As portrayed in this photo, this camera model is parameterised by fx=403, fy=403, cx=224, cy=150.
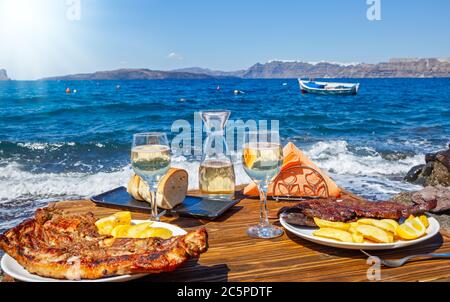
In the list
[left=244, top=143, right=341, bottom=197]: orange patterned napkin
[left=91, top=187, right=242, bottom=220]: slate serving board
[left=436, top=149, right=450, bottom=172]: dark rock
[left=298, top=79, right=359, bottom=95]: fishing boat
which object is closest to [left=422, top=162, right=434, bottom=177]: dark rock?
[left=436, top=149, right=450, bottom=172]: dark rock

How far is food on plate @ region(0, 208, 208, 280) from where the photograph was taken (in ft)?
3.34

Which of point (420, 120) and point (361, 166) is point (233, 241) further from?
point (420, 120)

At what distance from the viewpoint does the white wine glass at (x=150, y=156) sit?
1.54m

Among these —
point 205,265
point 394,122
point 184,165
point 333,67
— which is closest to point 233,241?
point 205,265

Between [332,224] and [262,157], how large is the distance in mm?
342

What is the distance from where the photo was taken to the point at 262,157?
148 cm

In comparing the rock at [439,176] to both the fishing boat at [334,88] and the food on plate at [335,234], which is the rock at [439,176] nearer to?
the food on plate at [335,234]

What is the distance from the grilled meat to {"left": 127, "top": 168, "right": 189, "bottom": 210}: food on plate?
1.78 ft

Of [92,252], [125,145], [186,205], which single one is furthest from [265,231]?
[125,145]

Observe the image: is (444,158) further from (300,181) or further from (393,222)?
(393,222)

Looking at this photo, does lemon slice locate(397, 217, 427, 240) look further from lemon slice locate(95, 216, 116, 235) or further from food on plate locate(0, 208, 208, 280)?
lemon slice locate(95, 216, 116, 235)

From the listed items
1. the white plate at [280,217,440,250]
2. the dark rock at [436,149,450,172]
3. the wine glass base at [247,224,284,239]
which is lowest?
the dark rock at [436,149,450,172]

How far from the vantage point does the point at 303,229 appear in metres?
1.48

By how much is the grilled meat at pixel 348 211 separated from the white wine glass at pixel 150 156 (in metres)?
0.52
